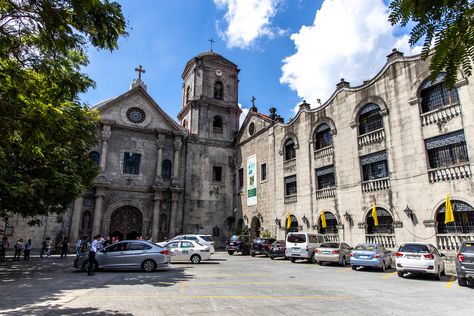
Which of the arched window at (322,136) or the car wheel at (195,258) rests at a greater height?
the arched window at (322,136)

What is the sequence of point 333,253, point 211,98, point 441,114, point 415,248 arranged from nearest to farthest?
point 415,248
point 441,114
point 333,253
point 211,98

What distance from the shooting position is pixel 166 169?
3253 cm

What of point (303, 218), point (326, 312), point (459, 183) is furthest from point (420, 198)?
point (326, 312)

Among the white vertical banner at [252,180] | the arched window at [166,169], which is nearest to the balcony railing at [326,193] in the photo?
the white vertical banner at [252,180]

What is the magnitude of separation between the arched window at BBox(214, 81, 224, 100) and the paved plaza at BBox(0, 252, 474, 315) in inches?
1063

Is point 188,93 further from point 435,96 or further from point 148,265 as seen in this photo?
point 435,96

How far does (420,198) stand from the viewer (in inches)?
674

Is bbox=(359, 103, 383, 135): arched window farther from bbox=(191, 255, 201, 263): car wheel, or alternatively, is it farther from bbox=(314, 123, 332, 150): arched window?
bbox=(191, 255, 201, 263): car wheel

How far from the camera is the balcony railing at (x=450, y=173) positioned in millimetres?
15261

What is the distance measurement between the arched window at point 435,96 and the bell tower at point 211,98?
2148cm

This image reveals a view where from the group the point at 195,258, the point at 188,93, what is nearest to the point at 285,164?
the point at 195,258

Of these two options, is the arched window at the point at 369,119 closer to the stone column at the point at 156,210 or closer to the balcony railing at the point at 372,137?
the balcony railing at the point at 372,137

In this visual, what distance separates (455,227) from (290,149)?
14.3 meters

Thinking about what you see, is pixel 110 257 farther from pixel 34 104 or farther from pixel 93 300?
pixel 34 104
